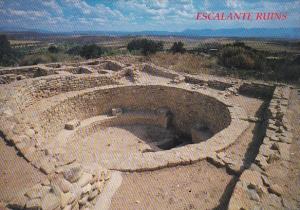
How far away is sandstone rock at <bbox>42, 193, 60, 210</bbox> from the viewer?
9.27ft

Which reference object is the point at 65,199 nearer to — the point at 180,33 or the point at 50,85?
the point at 50,85

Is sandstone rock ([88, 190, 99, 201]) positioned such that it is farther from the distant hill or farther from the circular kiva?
the distant hill

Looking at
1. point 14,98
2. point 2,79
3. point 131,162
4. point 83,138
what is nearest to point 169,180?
point 131,162

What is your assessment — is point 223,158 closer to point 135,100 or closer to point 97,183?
point 97,183

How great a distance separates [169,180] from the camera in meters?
4.82

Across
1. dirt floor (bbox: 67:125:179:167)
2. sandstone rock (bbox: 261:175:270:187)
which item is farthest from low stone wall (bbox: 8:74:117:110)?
sandstone rock (bbox: 261:175:270:187)

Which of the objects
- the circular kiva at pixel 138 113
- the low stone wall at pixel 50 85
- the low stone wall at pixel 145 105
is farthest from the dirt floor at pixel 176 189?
the low stone wall at pixel 50 85

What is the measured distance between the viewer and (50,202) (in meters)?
2.89

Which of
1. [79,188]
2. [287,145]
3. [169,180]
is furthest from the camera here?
[287,145]

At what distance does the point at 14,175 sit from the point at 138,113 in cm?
770

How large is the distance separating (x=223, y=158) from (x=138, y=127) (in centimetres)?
602

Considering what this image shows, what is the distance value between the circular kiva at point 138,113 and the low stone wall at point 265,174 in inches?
39.1

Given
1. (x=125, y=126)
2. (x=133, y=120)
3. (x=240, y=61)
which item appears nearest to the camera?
(x=125, y=126)

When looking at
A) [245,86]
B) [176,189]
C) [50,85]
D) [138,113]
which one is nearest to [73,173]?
[176,189]
